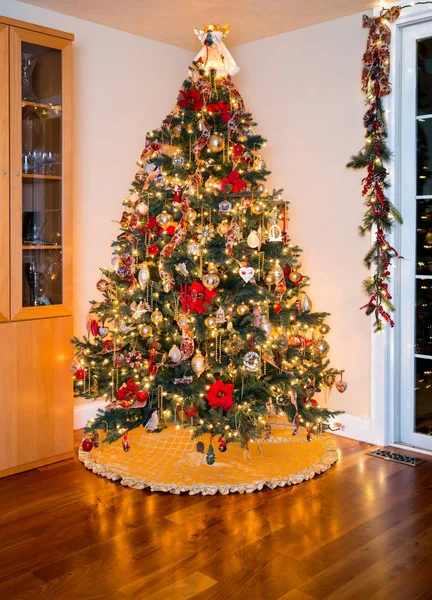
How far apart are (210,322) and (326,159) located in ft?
5.08

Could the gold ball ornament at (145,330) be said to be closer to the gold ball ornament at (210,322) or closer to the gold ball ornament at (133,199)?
the gold ball ornament at (210,322)

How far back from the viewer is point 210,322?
3320mm

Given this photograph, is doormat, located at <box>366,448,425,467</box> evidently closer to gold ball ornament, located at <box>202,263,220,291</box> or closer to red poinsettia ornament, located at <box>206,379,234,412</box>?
red poinsettia ornament, located at <box>206,379,234,412</box>

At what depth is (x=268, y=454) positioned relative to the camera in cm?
368

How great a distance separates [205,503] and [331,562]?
764 mm

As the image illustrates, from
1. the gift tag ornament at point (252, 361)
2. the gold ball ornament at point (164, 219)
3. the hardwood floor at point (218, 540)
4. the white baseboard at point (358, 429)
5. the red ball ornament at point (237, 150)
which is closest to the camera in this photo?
the hardwood floor at point (218, 540)

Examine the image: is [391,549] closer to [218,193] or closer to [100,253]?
[218,193]

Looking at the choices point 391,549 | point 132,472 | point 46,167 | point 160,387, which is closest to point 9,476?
point 132,472

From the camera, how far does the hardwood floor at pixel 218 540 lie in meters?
2.31

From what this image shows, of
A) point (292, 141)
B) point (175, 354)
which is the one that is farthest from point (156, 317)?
point (292, 141)

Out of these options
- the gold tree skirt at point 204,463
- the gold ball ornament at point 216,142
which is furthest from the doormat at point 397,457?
the gold ball ornament at point 216,142

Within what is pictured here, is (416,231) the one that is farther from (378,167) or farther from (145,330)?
(145,330)

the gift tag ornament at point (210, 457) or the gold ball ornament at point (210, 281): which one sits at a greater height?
the gold ball ornament at point (210, 281)

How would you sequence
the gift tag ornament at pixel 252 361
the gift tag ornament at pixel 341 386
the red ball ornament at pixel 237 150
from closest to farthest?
the gift tag ornament at pixel 252 361 < the red ball ornament at pixel 237 150 < the gift tag ornament at pixel 341 386
